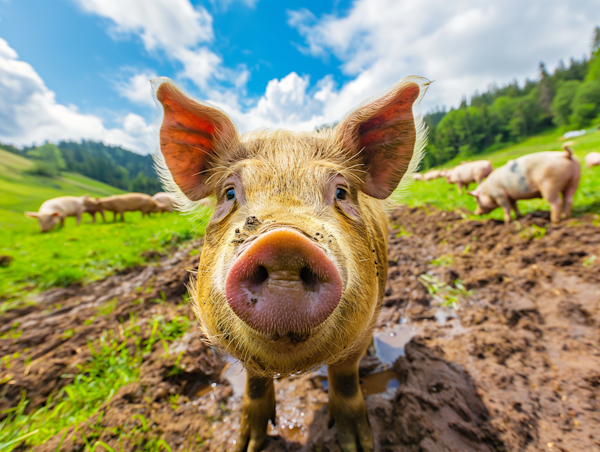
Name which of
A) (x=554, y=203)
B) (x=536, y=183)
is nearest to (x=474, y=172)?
(x=536, y=183)

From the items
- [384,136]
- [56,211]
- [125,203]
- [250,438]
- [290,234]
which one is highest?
[384,136]

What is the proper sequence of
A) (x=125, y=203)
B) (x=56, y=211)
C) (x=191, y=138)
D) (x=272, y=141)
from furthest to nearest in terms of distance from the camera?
(x=125, y=203) < (x=56, y=211) < (x=191, y=138) < (x=272, y=141)

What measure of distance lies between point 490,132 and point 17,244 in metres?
83.8

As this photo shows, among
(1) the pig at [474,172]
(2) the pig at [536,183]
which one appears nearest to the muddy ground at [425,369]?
(2) the pig at [536,183]

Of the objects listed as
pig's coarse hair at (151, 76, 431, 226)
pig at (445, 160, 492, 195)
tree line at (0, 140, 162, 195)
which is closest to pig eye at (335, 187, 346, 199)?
pig's coarse hair at (151, 76, 431, 226)

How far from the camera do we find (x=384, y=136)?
199 cm

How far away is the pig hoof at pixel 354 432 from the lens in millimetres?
1968

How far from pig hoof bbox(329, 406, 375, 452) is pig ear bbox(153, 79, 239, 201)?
219cm

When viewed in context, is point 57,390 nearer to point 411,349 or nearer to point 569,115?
point 411,349

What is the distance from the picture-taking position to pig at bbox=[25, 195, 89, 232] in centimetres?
1194

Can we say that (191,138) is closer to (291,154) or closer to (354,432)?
(291,154)

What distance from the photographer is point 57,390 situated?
8.54ft

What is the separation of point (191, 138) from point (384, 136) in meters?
1.55

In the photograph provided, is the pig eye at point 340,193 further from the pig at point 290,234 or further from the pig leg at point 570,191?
the pig leg at point 570,191
